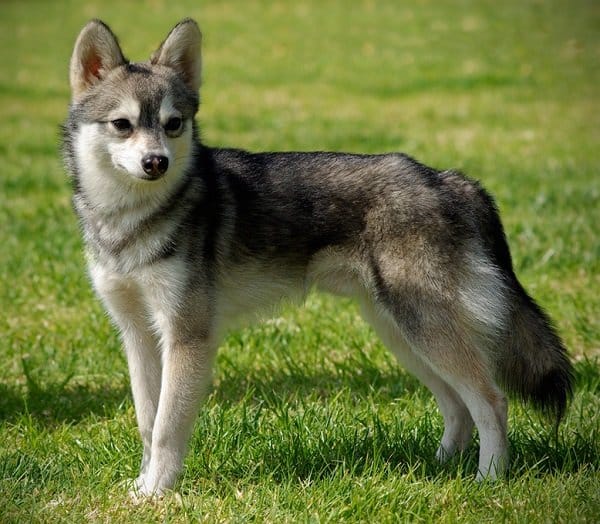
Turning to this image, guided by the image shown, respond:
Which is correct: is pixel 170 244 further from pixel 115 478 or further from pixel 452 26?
pixel 452 26

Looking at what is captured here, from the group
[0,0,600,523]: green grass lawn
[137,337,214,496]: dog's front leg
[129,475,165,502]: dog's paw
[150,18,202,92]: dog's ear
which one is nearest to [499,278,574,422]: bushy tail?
[0,0,600,523]: green grass lawn

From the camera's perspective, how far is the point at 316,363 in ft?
18.4

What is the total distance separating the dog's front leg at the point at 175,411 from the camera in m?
4.02

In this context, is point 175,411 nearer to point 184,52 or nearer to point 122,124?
point 122,124

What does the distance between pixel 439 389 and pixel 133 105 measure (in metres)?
1.92

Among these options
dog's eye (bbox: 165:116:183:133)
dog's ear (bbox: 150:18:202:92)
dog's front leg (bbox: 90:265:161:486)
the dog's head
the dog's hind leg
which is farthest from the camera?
the dog's hind leg

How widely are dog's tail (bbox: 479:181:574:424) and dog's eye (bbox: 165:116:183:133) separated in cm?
140

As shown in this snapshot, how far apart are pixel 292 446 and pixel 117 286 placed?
1040 mm

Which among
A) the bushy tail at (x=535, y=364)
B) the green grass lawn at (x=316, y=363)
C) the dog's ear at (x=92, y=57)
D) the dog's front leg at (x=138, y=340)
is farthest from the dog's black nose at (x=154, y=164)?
the bushy tail at (x=535, y=364)

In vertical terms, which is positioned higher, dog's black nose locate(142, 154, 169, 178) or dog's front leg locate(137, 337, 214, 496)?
dog's black nose locate(142, 154, 169, 178)

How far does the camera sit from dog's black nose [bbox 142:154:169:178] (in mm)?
3859

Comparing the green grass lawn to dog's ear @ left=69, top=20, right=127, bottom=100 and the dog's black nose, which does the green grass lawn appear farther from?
dog's ear @ left=69, top=20, right=127, bottom=100

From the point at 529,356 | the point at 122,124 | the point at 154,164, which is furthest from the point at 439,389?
the point at 122,124

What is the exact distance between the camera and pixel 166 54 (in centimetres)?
434
